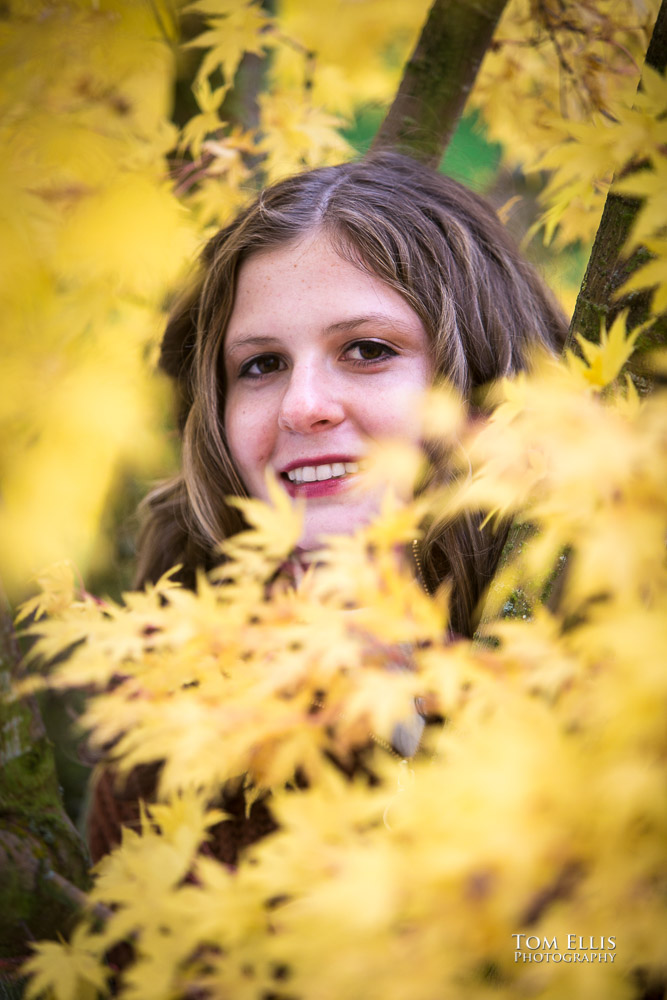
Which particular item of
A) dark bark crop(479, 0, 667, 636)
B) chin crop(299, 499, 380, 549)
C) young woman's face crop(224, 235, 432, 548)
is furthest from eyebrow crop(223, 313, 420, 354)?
dark bark crop(479, 0, 667, 636)

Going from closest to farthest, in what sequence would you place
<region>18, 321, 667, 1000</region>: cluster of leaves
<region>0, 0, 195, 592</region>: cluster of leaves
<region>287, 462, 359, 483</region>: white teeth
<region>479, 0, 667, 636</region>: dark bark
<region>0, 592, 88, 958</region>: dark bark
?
<region>18, 321, 667, 1000</region>: cluster of leaves → <region>479, 0, 667, 636</region>: dark bark → <region>0, 592, 88, 958</region>: dark bark → <region>0, 0, 195, 592</region>: cluster of leaves → <region>287, 462, 359, 483</region>: white teeth

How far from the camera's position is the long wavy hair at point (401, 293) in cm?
140

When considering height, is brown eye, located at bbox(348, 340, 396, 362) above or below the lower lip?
above

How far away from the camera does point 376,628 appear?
0.72 m

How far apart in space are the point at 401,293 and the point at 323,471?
404 mm

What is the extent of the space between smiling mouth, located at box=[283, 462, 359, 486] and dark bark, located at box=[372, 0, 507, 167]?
3.26ft

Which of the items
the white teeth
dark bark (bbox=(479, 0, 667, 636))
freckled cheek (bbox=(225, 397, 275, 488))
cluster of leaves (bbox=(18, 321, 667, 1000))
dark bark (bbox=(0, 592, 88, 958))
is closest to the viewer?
cluster of leaves (bbox=(18, 321, 667, 1000))

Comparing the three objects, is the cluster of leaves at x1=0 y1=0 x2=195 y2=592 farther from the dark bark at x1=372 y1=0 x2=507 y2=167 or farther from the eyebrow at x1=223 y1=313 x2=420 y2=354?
the dark bark at x1=372 y1=0 x2=507 y2=167

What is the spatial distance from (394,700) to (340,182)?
1322 millimetres

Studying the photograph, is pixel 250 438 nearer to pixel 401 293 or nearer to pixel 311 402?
pixel 311 402

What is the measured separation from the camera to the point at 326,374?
129 centimetres

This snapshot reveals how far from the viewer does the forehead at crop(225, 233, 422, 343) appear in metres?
1.30

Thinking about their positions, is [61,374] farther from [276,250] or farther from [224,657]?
[224,657]

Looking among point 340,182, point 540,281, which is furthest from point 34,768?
point 540,281
